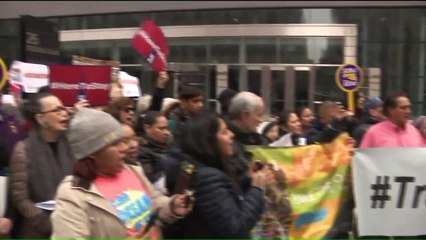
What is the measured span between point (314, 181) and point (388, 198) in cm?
70

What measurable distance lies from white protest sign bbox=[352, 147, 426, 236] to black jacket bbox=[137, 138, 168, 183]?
5.59 feet

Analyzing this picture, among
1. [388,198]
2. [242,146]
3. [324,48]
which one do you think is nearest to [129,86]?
[242,146]

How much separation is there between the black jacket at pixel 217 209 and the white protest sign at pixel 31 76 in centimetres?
362

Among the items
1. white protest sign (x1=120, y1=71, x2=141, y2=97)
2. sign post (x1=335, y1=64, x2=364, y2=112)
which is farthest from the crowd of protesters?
sign post (x1=335, y1=64, x2=364, y2=112)

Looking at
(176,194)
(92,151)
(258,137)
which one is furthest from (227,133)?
(258,137)

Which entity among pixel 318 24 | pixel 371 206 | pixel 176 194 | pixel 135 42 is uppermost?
pixel 318 24

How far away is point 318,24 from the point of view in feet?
80.8

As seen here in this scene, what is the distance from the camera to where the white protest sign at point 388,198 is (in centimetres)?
535

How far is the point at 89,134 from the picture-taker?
3082 mm

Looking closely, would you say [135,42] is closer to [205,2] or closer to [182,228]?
[182,228]

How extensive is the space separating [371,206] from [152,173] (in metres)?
1.97

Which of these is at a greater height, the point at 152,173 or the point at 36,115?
the point at 36,115

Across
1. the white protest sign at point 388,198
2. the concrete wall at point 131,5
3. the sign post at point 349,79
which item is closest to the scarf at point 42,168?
the white protest sign at point 388,198

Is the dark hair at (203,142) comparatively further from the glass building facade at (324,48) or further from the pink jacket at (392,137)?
the glass building facade at (324,48)
